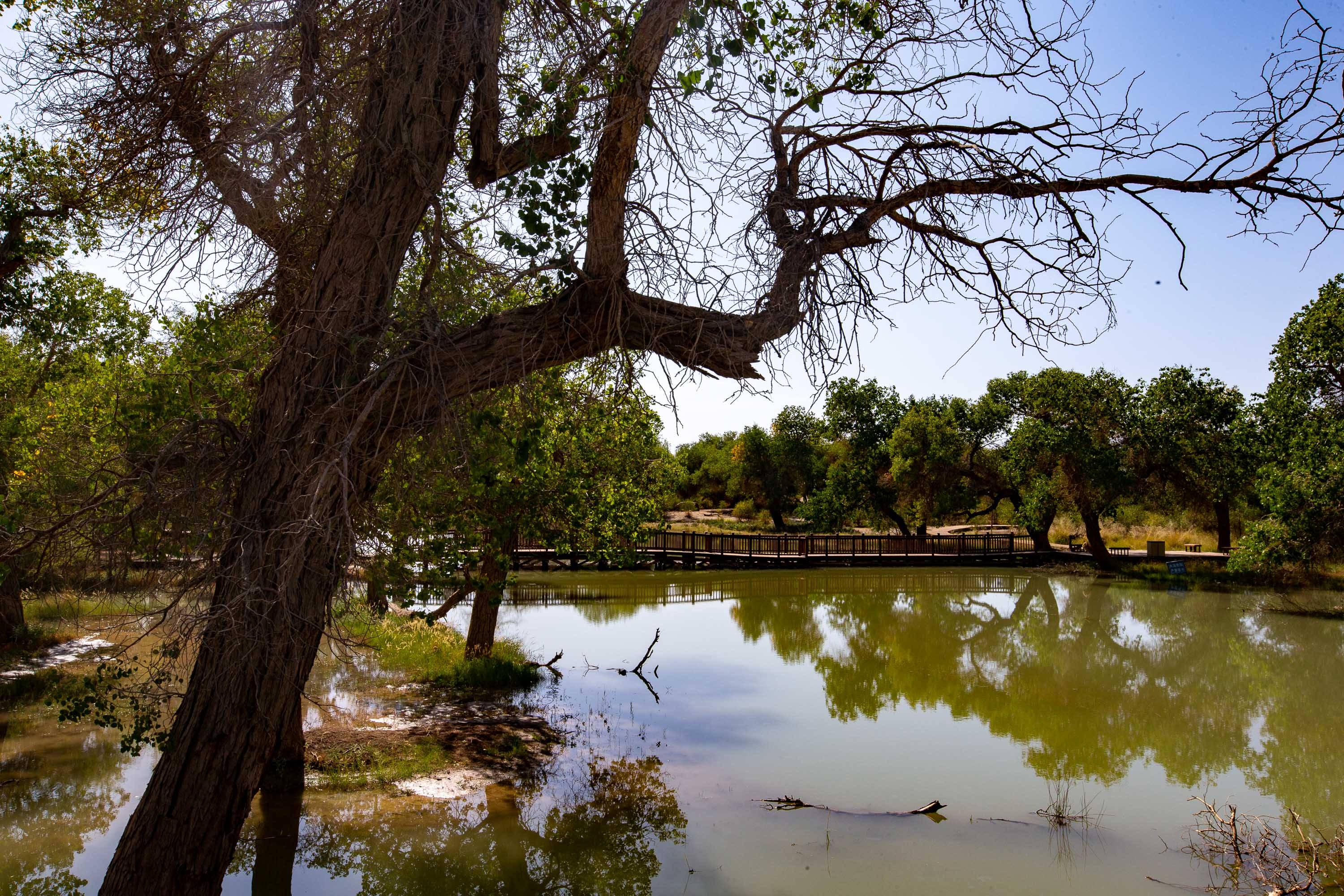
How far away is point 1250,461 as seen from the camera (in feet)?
70.2

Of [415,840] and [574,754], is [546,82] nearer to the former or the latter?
[415,840]

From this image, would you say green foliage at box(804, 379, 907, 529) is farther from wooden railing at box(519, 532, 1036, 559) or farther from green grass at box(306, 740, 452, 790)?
green grass at box(306, 740, 452, 790)

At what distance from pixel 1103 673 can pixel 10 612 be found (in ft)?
51.2

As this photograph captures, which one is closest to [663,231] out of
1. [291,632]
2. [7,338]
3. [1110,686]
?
[291,632]

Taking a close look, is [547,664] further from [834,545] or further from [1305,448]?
[834,545]

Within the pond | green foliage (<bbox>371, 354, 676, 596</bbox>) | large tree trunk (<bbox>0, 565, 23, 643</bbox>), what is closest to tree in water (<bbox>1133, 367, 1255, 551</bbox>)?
the pond

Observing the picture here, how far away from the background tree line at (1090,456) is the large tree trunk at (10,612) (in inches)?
415

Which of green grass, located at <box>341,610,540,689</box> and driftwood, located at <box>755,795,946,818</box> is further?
green grass, located at <box>341,610,540,689</box>

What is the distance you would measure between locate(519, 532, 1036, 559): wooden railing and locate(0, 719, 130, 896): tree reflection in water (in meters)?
17.3

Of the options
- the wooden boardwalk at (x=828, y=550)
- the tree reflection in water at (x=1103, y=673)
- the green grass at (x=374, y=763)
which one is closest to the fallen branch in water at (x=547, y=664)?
the green grass at (x=374, y=763)

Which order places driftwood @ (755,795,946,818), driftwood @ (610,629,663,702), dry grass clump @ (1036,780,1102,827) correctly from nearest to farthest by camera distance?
dry grass clump @ (1036,780,1102,827) < driftwood @ (755,795,946,818) < driftwood @ (610,629,663,702)

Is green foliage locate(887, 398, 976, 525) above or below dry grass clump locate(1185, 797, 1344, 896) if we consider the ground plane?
above

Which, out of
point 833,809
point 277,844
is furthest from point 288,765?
point 833,809

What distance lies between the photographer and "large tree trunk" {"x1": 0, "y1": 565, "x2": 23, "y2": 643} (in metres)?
10.3
